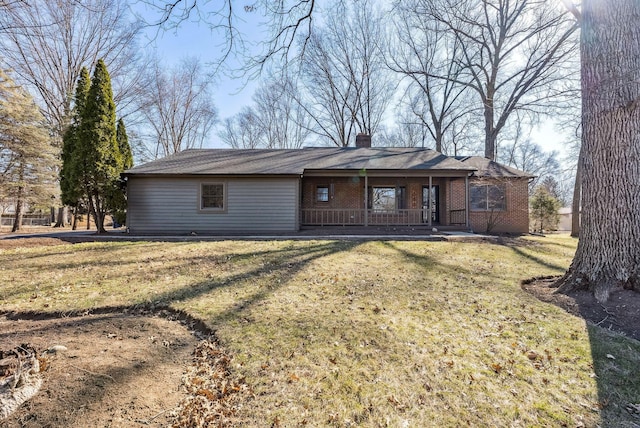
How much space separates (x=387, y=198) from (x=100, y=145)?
12981mm

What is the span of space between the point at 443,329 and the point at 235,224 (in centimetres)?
1036

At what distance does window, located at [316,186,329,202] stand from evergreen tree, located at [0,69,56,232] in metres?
14.3

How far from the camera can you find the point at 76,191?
11562mm

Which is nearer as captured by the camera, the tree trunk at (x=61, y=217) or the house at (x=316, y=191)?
the house at (x=316, y=191)

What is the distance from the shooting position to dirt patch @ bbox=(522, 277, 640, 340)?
3657 mm

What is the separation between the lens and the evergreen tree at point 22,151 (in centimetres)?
1411

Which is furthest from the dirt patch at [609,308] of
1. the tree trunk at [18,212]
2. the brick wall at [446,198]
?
the tree trunk at [18,212]

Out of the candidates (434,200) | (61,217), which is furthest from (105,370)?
(61,217)

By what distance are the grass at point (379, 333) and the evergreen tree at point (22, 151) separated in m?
11.6

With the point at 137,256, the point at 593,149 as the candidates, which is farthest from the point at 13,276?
the point at 593,149

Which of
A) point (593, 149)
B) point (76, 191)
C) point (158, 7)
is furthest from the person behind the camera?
point (76, 191)

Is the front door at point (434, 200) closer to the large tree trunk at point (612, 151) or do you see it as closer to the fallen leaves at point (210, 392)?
the large tree trunk at point (612, 151)

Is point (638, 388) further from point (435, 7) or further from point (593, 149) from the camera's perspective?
point (435, 7)

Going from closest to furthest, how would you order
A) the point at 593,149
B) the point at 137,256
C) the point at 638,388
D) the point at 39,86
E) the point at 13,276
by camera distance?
the point at 638,388, the point at 593,149, the point at 13,276, the point at 137,256, the point at 39,86
